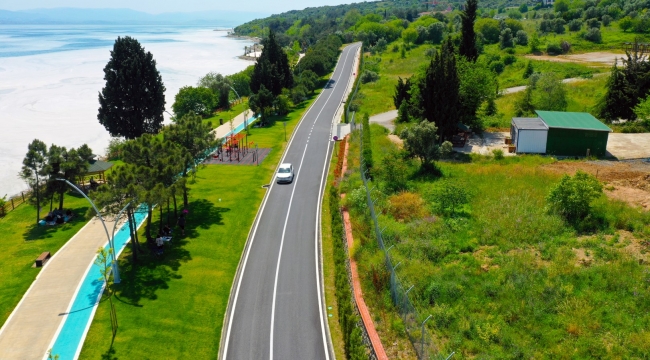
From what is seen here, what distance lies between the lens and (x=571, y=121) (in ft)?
152

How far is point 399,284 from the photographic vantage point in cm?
Result: 2452

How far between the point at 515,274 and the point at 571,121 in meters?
27.6

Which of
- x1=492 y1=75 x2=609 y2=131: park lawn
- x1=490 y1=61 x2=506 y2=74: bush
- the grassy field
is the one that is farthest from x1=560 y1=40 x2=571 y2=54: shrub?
the grassy field

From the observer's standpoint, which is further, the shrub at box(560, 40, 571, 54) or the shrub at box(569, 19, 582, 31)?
the shrub at box(569, 19, 582, 31)

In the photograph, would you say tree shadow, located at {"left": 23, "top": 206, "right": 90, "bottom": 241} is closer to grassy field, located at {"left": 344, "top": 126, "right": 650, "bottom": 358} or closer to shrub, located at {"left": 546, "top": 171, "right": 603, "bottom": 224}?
grassy field, located at {"left": 344, "top": 126, "right": 650, "bottom": 358}

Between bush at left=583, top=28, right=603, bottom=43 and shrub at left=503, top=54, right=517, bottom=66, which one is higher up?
bush at left=583, top=28, right=603, bottom=43

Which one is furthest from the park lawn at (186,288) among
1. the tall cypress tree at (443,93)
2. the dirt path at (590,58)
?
the dirt path at (590,58)

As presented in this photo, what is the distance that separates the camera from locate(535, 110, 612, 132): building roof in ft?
146

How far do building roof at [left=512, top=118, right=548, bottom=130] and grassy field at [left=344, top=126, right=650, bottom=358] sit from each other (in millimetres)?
10129

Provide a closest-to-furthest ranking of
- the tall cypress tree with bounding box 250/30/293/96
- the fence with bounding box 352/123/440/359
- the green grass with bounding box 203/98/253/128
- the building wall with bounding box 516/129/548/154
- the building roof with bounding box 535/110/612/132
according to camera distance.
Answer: the fence with bounding box 352/123/440/359 < the building roof with bounding box 535/110/612/132 < the building wall with bounding box 516/129/548/154 < the tall cypress tree with bounding box 250/30/293/96 < the green grass with bounding box 203/98/253/128

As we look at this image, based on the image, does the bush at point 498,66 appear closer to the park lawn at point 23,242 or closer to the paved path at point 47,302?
the park lawn at point 23,242

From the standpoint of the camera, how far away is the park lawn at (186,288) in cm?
2508

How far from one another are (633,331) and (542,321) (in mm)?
3536

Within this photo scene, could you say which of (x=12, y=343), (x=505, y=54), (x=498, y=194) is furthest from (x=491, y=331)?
(x=505, y=54)
